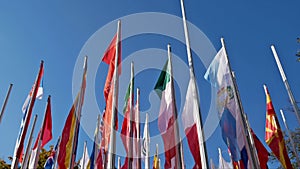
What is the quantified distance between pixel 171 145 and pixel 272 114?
466cm

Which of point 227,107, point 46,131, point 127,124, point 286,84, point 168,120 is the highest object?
point 286,84

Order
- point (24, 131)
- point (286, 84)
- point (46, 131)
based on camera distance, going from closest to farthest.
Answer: point (24, 131), point (286, 84), point (46, 131)

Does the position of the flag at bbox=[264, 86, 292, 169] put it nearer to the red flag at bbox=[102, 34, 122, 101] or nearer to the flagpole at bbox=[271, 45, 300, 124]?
the flagpole at bbox=[271, 45, 300, 124]

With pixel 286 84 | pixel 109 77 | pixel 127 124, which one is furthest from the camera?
pixel 286 84

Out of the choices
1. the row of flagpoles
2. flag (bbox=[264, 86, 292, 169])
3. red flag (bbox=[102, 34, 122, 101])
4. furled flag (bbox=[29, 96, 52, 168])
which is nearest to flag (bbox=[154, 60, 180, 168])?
the row of flagpoles

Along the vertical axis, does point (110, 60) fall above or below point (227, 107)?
above

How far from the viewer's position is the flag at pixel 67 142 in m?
9.11

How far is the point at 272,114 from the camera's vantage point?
997cm

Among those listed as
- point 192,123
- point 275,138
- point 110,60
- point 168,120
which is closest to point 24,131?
point 110,60

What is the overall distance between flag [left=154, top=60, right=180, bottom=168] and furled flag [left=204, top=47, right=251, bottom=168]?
1408mm

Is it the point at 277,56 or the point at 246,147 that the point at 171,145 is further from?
the point at 277,56

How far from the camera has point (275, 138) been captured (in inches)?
374

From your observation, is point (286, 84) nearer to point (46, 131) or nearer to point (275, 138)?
point (275, 138)

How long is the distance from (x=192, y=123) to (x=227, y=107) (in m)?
1.14
